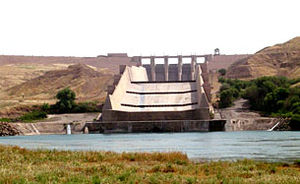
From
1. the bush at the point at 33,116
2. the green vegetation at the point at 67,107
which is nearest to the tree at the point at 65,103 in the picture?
the green vegetation at the point at 67,107

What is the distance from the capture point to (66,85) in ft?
480

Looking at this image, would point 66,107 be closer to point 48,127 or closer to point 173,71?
point 48,127

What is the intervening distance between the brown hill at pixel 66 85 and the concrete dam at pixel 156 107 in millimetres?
22822

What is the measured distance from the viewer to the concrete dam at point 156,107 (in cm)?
8238

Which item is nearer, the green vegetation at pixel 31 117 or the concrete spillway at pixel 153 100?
the concrete spillway at pixel 153 100

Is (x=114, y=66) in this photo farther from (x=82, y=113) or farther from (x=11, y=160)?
(x=11, y=160)

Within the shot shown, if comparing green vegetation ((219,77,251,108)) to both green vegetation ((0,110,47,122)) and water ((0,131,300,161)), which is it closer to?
green vegetation ((0,110,47,122))

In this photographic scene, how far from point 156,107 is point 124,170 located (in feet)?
224

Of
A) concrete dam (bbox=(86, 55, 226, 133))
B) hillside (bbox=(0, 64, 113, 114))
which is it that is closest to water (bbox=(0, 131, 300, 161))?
concrete dam (bbox=(86, 55, 226, 133))

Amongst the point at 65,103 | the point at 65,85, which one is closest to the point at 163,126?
the point at 65,103

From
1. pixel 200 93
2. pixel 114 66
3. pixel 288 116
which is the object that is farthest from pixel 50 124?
pixel 114 66

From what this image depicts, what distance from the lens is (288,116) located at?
8025 cm

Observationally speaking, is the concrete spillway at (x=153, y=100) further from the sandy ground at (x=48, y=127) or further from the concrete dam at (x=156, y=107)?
the sandy ground at (x=48, y=127)

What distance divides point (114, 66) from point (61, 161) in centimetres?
16407
